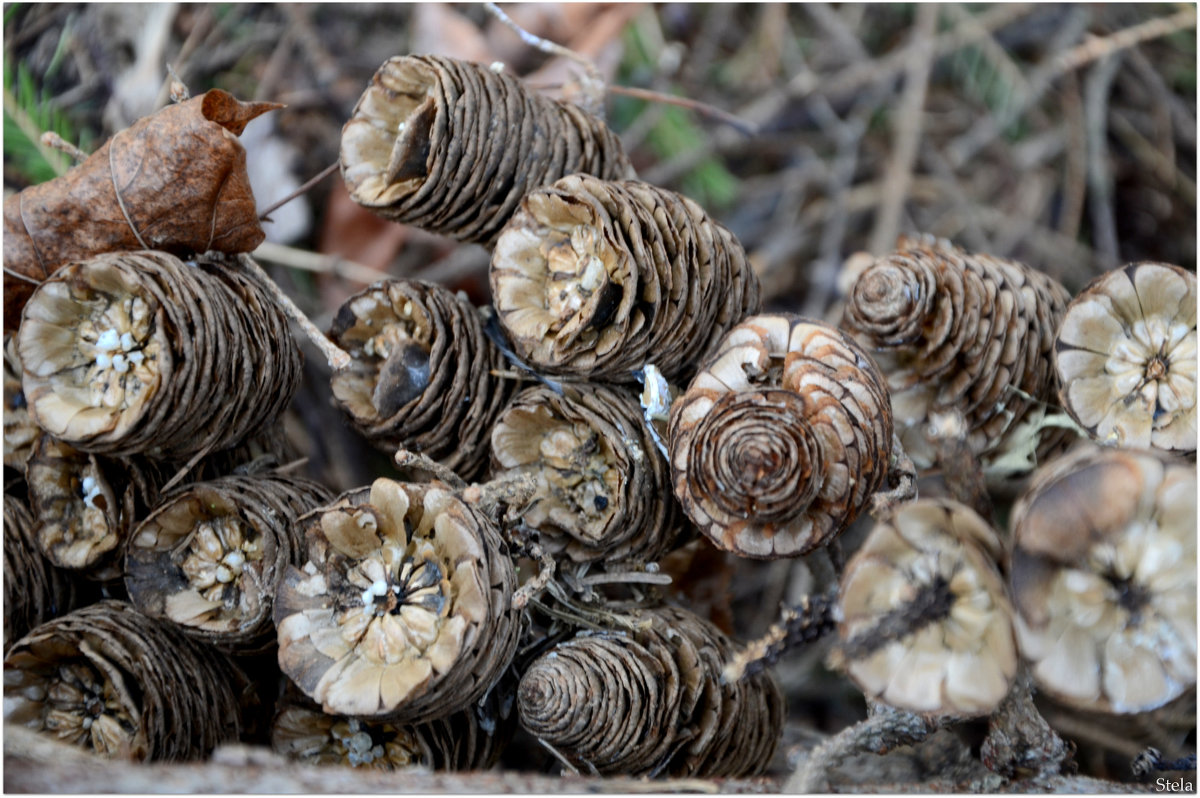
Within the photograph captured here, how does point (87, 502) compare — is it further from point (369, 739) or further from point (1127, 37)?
point (1127, 37)

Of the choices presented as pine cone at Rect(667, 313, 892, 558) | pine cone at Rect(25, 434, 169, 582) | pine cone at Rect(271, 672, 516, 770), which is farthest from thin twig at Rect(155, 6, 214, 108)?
pine cone at Rect(667, 313, 892, 558)

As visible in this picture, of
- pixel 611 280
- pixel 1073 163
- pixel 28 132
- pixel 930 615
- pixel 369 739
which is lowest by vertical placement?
pixel 369 739

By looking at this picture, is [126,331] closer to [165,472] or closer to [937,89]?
[165,472]

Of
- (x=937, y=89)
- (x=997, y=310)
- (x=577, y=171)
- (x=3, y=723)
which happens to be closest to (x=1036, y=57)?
(x=937, y=89)

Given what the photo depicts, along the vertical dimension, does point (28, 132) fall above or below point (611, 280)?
above

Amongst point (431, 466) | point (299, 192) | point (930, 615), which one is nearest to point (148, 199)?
point (299, 192)

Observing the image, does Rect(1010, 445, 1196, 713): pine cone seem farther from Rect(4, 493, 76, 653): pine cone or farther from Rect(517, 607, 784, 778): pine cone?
Rect(4, 493, 76, 653): pine cone
